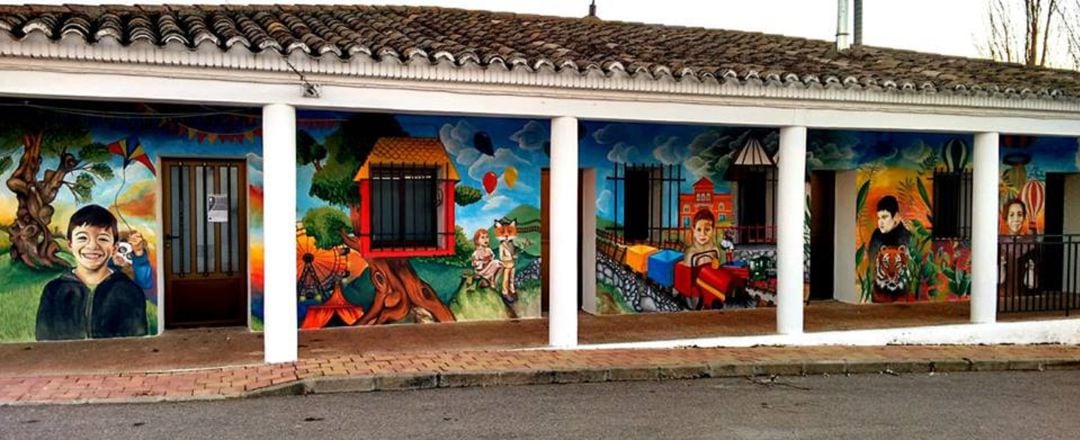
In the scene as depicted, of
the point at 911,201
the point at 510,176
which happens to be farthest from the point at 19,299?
the point at 911,201

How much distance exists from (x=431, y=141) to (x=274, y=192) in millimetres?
2801

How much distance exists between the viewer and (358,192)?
9719 mm

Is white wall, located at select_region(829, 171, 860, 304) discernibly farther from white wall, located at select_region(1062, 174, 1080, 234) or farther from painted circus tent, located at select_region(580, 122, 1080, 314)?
white wall, located at select_region(1062, 174, 1080, 234)

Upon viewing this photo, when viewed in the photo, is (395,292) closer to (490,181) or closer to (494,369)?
(490,181)

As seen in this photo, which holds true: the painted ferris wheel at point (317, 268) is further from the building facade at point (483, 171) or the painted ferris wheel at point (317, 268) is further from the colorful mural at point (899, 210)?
the colorful mural at point (899, 210)

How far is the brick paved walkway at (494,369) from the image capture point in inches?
263

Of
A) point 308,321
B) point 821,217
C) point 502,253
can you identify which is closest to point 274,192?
point 308,321

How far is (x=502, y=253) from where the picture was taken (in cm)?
1039

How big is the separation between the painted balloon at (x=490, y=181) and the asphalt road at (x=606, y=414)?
362 centimetres

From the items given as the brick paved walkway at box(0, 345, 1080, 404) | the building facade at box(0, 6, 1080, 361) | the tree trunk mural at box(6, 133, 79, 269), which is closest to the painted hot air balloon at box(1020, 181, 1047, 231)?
the building facade at box(0, 6, 1080, 361)

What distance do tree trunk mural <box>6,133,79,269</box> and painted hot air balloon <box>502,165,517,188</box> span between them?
15.4 ft

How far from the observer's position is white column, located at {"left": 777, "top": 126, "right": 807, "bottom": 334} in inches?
361

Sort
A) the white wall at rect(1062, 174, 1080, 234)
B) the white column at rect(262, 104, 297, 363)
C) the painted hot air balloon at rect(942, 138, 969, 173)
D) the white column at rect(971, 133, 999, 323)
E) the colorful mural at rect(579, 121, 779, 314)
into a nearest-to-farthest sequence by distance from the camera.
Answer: the white column at rect(262, 104, 297, 363) → the white column at rect(971, 133, 999, 323) → the colorful mural at rect(579, 121, 779, 314) → the painted hot air balloon at rect(942, 138, 969, 173) → the white wall at rect(1062, 174, 1080, 234)

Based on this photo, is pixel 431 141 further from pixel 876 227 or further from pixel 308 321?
pixel 876 227
